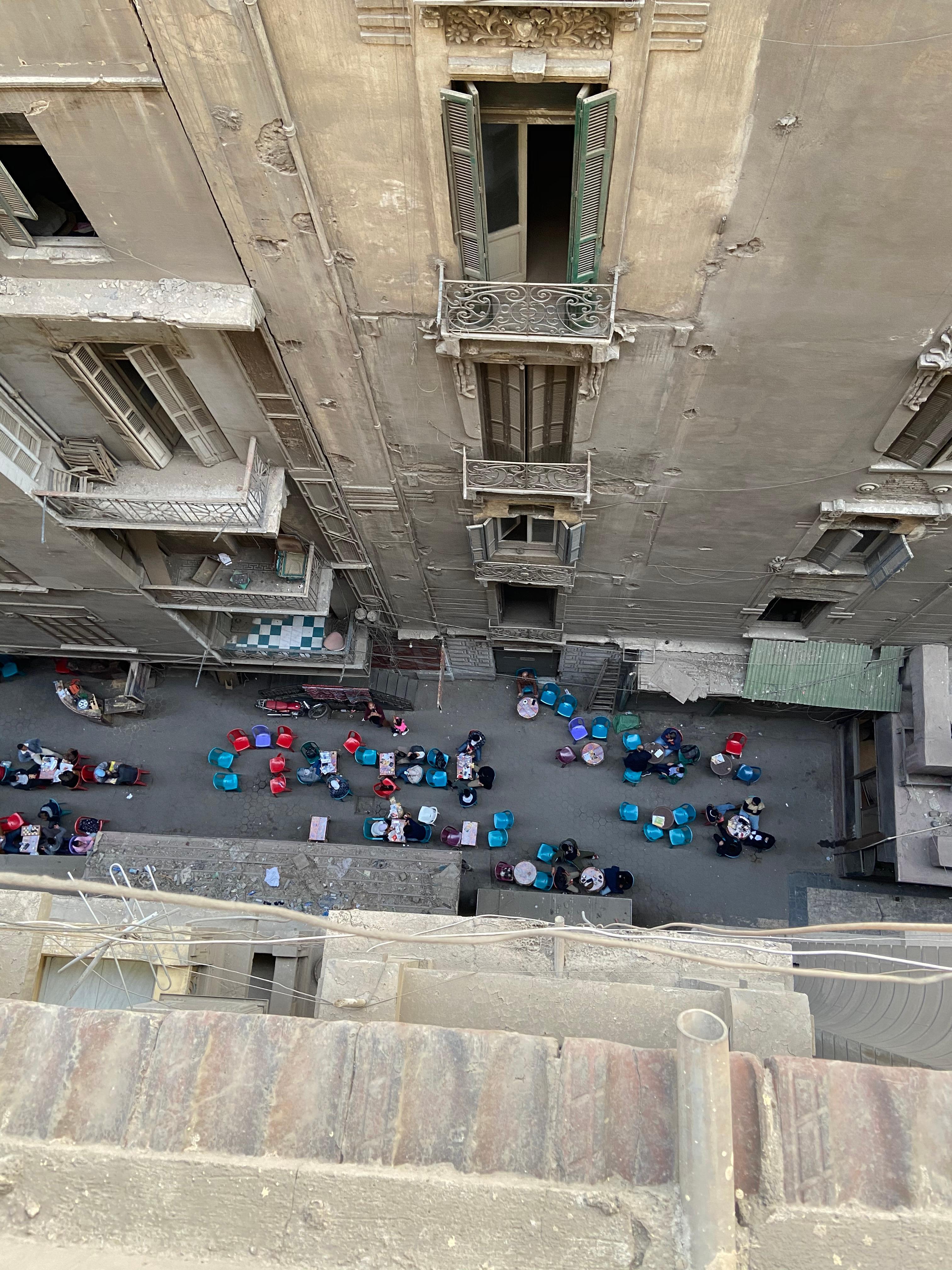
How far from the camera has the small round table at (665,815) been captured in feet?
68.5

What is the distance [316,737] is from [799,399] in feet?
55.5

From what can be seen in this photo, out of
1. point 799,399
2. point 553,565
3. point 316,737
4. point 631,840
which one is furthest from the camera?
point 316,737

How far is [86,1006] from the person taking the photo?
7.34 m

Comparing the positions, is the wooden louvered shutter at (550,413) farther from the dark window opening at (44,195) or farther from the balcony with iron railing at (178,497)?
the dark window opening at (44,195)

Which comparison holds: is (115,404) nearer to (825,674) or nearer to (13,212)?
(13,212)

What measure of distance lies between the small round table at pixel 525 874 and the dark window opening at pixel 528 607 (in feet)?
21.7

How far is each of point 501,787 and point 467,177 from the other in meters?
16.8

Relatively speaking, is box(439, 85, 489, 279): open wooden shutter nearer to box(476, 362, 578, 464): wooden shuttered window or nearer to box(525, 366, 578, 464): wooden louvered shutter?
box(476, 362, 578, 464): wooden shuttered window

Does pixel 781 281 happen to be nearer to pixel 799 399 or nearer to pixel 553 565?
pixel 799 399

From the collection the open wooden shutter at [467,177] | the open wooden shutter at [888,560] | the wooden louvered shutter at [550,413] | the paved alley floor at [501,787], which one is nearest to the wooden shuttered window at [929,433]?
the open wooden shutter at [888,560]

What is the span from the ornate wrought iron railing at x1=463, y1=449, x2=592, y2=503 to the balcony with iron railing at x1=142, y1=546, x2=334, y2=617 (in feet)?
18.4

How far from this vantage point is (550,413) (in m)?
11.9

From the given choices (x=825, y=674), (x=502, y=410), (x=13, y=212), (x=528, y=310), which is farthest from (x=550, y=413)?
(x=825, y=674)

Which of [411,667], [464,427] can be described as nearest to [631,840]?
[411,667]
